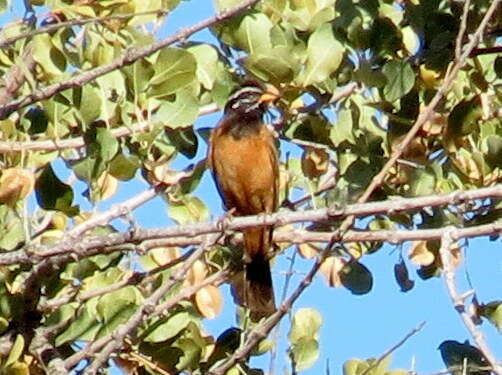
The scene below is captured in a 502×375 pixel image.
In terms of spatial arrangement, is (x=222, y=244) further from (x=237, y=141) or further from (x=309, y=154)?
(x=237, y=141)

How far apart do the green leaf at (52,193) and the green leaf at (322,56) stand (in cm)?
74

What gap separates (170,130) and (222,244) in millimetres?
464

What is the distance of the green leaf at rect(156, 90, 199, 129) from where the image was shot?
13.8 feet

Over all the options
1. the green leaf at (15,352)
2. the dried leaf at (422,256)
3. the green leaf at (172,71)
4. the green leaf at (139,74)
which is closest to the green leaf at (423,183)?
the dried leaf at (422,256)

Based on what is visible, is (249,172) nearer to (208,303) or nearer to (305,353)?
(208,303)

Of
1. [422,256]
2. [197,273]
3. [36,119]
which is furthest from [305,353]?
[36,119]

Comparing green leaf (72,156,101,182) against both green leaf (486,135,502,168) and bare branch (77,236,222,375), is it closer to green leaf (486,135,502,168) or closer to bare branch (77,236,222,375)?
bare branch (77,236,222,375)

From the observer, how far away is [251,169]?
18.5 ft

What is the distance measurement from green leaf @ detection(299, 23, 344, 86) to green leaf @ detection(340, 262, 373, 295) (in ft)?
2.01

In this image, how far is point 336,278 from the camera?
460cm

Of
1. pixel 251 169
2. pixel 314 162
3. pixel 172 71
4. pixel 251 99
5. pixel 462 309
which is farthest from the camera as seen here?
pixel 251 169

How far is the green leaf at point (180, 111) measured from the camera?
4.21 meters

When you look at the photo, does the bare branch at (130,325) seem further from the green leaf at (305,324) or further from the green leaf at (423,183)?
the green leaf at (423,183)

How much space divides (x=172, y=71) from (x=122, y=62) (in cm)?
48
